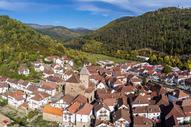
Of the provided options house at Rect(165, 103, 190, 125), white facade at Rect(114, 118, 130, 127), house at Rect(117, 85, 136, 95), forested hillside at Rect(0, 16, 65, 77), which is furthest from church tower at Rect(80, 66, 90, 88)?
forested hillside at Rect(0, 16, 65, 77)

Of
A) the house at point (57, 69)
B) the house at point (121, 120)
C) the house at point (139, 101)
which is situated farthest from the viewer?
the house at point (57, 69)

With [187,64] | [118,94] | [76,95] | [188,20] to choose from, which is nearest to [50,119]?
[76,95]

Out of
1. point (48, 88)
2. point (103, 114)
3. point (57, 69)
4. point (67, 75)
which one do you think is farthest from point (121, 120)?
point (57, 69)

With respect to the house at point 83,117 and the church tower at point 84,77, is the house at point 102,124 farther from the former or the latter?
the church tower at point 84,77


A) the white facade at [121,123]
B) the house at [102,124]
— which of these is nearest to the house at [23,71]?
the house at [102,124]

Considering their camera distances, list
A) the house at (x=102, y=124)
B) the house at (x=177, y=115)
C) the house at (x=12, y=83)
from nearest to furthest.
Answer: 1. the house at (x=102, y=124)
2. the house at (x=177, y=115)
3. the house at (x=12, y=83)

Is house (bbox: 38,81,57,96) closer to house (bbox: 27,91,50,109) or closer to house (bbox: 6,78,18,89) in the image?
house (bbox: 27,91,50,109)
